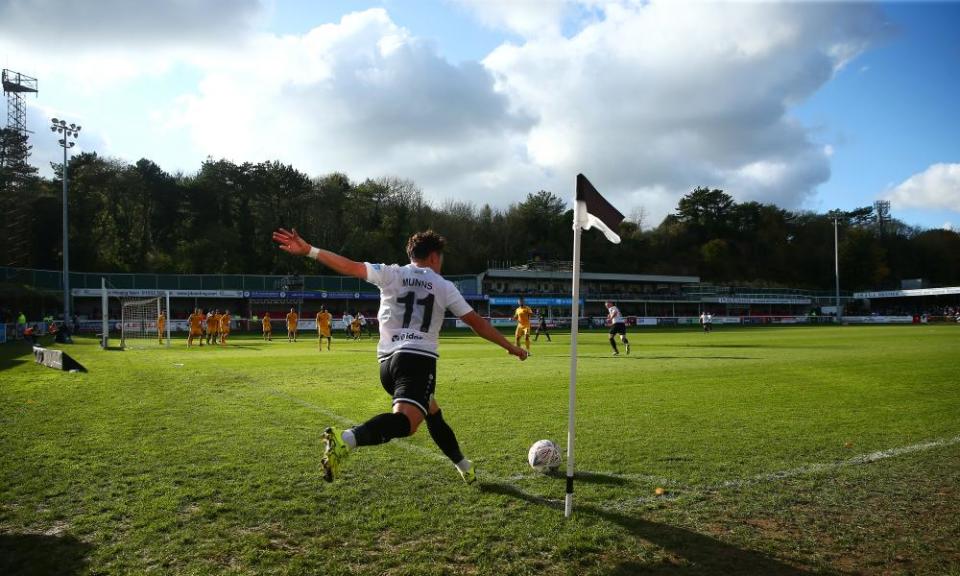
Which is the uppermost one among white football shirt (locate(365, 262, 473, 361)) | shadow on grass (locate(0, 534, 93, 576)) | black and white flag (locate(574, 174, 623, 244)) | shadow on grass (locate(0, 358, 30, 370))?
black and white flag (locate(574, 174, 623, 244))

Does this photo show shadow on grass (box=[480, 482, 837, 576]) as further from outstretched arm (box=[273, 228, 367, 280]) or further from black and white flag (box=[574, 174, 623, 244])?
outstretched arm (box=[273, 228, 367, 280])

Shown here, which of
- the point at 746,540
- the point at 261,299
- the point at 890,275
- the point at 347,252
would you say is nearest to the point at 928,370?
the point at 746,540

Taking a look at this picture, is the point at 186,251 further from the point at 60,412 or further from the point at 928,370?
the point at 928,370

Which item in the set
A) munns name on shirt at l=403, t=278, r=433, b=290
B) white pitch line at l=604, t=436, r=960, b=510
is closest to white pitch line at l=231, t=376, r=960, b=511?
white pitch line at l=604, t=436, r=960, b=510

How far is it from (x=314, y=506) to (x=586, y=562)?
2281 mm

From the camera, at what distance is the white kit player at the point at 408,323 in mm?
4434

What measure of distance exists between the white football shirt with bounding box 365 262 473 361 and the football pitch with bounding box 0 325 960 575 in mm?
1315

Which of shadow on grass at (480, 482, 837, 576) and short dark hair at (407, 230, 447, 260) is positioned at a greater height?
short dark hair at (407, 230, 447, 260)

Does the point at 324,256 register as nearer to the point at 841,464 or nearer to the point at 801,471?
the point at 801,471

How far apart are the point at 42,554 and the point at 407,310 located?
9.68ft

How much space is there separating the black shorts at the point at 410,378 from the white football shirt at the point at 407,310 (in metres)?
0.06

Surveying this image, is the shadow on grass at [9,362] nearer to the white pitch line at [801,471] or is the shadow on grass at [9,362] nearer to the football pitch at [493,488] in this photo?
the football pitch at [493,488]

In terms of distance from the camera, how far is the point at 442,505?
4.68m

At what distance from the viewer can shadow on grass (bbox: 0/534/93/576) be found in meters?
3.48
